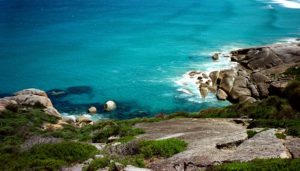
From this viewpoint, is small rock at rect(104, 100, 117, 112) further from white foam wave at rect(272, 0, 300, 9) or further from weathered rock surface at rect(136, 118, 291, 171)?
white foam wave at rect(272, 0, 300, 9)

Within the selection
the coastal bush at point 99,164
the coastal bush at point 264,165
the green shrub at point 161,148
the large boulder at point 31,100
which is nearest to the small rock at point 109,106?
the large boulder at point 31,100

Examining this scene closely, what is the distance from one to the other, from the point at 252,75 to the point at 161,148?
44.1 m

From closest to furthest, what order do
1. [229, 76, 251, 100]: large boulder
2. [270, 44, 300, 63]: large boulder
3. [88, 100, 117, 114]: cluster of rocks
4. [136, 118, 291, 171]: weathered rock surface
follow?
[136, 118, 291, 171]: weathered rock surface, [88, 100, 117, 114]: cluster of rocks, [229, 76, 251, 100]: large boulder, [270, 44, 300, 63]: large boulder

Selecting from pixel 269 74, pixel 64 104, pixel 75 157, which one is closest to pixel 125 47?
pixel 64 104

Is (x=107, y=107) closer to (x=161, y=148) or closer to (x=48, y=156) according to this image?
(x=48, y=156)

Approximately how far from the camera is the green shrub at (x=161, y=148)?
19109 millimetres

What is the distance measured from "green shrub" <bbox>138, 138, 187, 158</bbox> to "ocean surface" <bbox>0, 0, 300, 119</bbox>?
119ft

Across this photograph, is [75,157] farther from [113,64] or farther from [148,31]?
[148,31]

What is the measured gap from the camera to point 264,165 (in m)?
14.5

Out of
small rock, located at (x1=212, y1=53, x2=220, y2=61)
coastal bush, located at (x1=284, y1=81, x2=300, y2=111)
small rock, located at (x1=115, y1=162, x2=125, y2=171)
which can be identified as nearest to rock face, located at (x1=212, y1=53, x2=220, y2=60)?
small rock, located at (x1=212, y1=53, x2=220, y2=61)

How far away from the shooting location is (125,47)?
88.6 metres

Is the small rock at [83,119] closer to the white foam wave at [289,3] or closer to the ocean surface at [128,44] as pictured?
the ocean surface at [128,44]

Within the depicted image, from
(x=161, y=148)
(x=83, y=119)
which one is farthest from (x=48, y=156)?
(x=83, y=119)

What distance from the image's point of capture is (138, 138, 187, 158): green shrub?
62.7ft
